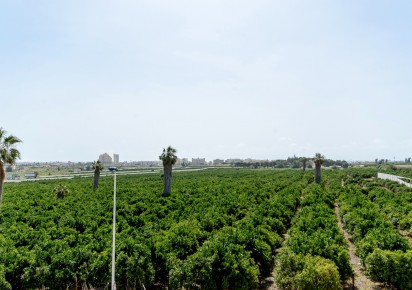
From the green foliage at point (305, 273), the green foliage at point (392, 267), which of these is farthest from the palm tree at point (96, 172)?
the green foliage at point (392, 267)

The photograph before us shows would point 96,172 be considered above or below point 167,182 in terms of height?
above

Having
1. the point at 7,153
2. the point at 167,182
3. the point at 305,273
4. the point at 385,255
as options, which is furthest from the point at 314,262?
the point at 167,182

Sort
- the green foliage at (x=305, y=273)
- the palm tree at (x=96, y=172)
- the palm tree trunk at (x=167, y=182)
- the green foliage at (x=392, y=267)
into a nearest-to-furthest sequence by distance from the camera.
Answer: the green foliage at (x=305, y=273) < the green foliage at (x=392, y=267) < the palm tree trunk at (x=167, y=182) < the palm tree at (x=96, y=172)

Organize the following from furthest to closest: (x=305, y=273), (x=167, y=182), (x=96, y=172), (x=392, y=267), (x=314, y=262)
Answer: (x=96, y=172) < (x=167, y=182) < (x=392, y=267) < (x=314, y=262) < (x=305, y=273)

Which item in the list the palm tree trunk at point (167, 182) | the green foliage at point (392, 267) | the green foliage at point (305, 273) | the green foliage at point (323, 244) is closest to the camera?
the green foliage at point (305, 273)

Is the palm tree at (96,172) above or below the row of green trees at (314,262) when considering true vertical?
above


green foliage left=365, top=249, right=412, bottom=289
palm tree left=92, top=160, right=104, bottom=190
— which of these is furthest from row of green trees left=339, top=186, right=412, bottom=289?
palm tree left=92, top=160, right=104, bottom=190

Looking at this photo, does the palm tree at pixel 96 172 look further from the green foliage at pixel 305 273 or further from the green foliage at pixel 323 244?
the green foliage at pixel 305 273

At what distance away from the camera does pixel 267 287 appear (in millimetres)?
18688

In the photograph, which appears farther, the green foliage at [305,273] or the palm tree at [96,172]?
the palm tree at [96,172]

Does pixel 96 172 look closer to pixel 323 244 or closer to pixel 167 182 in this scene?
pixel 167 182

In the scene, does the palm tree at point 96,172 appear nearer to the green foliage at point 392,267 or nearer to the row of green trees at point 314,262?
the row of green trees at point 314,262

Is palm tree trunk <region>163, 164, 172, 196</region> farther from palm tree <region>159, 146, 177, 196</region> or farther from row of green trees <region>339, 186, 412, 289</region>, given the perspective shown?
row of green trees <region>339, 186, 412, 289</region>

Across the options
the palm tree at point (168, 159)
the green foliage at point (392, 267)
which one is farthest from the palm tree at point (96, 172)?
the green foliage at point (392, 267)
